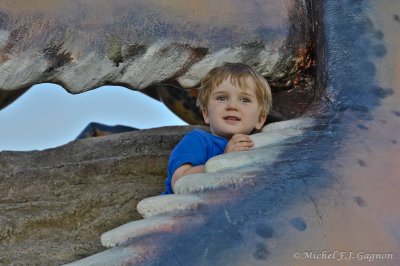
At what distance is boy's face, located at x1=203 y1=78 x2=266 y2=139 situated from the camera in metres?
1.58

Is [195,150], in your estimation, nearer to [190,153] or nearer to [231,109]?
[190,153]

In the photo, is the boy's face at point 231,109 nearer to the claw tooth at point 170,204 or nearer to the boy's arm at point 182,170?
the boy's arm at point 182,170

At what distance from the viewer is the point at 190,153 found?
1.50 meters

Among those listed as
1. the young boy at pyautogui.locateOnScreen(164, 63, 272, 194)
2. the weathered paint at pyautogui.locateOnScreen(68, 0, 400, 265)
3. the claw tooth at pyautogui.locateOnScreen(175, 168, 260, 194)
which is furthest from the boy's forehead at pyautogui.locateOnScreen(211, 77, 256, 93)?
the claw tooth at pyautogui.locateOnScreen(175, 168, 260, 194)

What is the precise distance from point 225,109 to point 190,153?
0.12 metres

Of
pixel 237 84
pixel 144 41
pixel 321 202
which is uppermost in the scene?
pixel 144 41

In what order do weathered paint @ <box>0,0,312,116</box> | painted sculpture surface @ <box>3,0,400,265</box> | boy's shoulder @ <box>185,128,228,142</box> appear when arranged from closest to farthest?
painted sculpture surface @ <box>3,0,400,265</box> < weathered paint @ <box>0,0,312,116</box> < boy's shoulder @ <box>185,128,228,142</box>

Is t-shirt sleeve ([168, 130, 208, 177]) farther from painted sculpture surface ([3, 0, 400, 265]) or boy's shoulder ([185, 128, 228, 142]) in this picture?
painted sculpture surface ([3, 0, 400, 265])

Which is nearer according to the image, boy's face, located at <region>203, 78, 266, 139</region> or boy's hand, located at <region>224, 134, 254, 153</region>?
boy's hand, located at <region>224, 134, 254, 153</region>

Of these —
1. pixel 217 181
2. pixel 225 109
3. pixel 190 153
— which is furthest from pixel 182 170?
pixel 217 181

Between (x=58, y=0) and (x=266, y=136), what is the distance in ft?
1.22

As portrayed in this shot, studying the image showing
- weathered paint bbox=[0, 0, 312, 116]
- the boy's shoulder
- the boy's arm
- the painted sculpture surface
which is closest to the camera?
the painted sculpture surface

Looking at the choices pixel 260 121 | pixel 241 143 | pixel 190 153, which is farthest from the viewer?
pixel 260 121

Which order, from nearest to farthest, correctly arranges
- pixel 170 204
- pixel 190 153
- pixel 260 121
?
1. pixel 170 204
2. pixel 190 153
3. pixel 260 121
